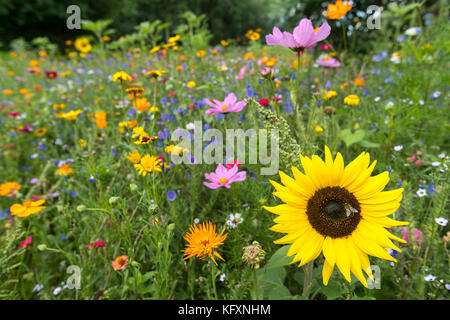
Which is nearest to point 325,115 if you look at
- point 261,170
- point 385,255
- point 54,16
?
point 261,170

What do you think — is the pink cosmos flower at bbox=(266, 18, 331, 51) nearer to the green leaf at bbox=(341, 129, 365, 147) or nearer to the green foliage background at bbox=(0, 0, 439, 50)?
the green leaf at bbox=(341, 129, 365, 147)

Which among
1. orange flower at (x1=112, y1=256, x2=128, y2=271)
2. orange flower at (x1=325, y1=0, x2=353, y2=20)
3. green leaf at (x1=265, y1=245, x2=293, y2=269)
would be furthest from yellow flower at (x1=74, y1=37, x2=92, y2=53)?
green leaf at (x1=265, y1=245, x2=293, y2=269)

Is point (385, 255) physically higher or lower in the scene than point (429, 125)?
lower

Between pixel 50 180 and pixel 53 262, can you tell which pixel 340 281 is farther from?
pixel 50 180

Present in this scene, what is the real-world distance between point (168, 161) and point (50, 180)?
1.08 meters

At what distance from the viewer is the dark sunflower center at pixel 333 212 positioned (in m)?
0.64

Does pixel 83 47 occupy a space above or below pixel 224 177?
above

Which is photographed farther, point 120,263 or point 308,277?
point 120,263

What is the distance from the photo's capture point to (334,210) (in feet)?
2.12

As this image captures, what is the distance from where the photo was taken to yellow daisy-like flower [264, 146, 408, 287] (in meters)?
0.63

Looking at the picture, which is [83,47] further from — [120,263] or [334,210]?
[334,210]

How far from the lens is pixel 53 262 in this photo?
1416 mm

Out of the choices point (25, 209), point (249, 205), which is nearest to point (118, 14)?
point (25, 209)

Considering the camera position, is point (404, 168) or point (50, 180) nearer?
point (404, 168)
